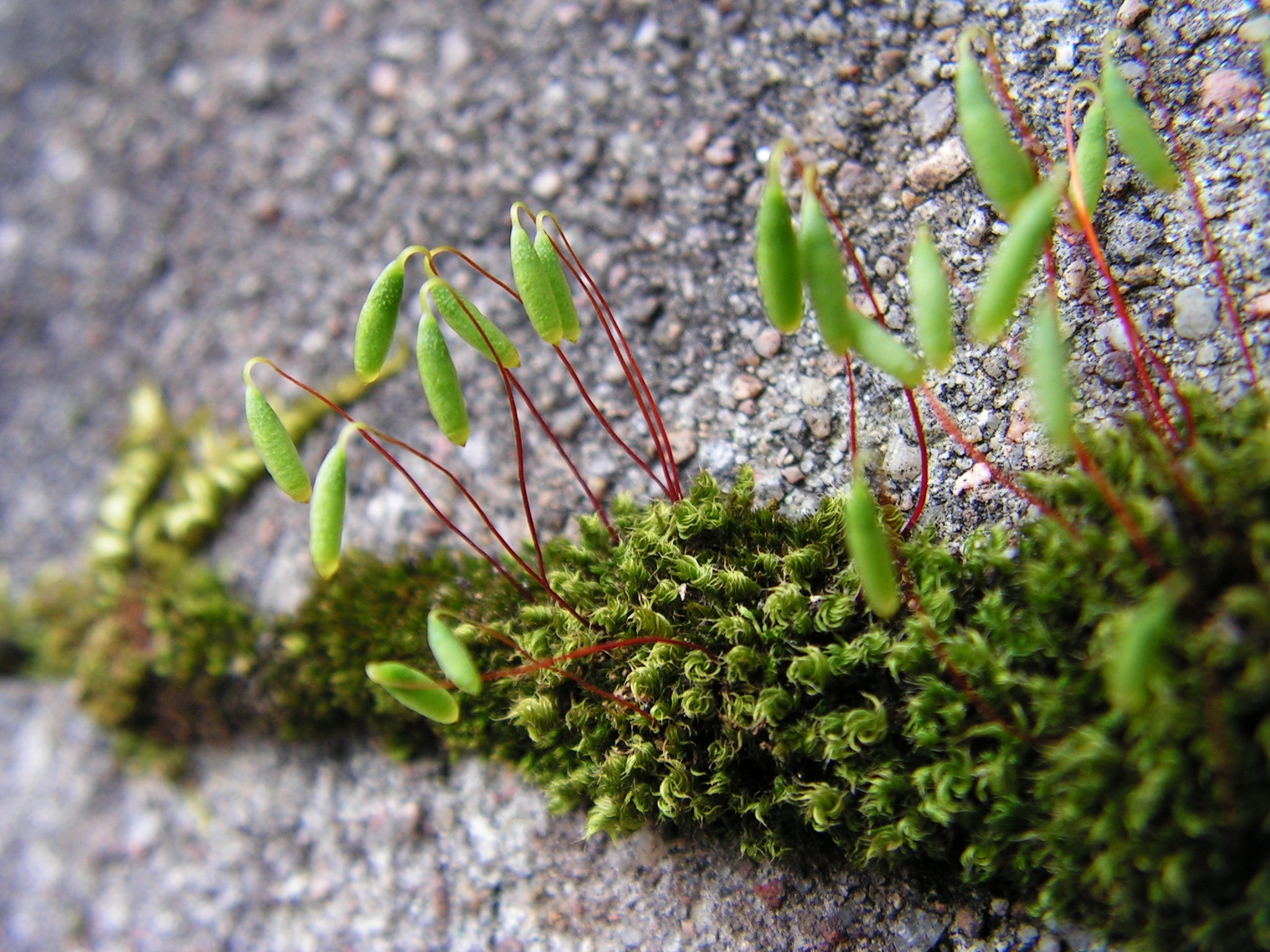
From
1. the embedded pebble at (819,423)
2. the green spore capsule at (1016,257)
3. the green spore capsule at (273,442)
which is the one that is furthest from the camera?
the embedded pebble at (819,423)

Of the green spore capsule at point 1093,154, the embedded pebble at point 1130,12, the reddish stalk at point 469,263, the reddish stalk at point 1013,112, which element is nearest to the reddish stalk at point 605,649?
the reddish stalk at point 469,263

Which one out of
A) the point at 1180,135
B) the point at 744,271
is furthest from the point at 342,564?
the point at 1180,135

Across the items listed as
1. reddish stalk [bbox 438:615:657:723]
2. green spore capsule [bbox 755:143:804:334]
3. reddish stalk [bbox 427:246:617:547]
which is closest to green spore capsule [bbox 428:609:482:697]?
reddish stalk [bbox 438:615:657:723]

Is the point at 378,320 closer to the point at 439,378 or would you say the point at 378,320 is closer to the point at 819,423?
the point at 439,378

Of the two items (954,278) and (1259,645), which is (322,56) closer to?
(954,278)

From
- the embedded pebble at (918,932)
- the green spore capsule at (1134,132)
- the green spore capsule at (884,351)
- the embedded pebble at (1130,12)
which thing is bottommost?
the embedded pebble at (918,932)

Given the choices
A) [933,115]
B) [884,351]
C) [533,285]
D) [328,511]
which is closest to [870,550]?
[884,351]

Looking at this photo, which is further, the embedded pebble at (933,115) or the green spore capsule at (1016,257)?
the embedded pebble at (933,115)

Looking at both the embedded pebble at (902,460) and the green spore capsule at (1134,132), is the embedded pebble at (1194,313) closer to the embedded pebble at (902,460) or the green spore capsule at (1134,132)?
the green spore capsule at (1134,132)
